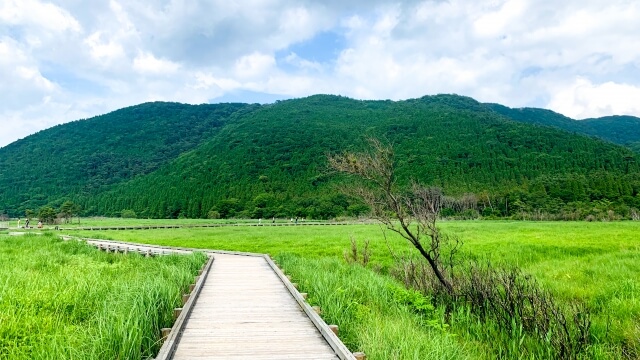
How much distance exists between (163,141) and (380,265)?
174701 millimetres

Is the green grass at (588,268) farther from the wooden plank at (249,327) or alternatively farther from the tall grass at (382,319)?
the wooden plank at (249,327)

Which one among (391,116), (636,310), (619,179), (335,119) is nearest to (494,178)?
(619,179)

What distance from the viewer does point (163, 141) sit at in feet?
582

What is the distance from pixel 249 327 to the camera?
6.95 meters

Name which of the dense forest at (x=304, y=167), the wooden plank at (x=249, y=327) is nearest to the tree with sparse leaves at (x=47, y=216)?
the dense forest at (x=304, y=167)

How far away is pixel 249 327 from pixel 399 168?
98311 mm

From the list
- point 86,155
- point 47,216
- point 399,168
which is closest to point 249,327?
point 47,216

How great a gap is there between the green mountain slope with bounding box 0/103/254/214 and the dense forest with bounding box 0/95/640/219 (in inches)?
21.1

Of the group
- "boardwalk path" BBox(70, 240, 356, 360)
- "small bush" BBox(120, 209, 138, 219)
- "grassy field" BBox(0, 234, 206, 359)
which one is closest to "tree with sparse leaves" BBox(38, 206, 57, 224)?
"small bush" BBox(120, 209, 138, 219)

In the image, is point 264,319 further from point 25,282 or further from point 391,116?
point 391,116

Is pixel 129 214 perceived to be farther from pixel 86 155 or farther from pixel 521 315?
pixel 521 315

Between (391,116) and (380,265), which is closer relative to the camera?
(380,265)

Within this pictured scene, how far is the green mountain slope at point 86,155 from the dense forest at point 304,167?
21.1 inches

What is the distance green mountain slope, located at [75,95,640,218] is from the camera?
277 feet
